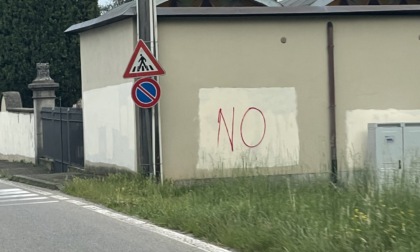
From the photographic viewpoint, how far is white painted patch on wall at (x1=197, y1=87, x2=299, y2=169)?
1527 cm

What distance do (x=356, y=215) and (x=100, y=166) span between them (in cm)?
1078

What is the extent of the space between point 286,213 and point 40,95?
54.2 ft

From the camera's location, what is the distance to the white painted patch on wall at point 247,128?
50.1ft

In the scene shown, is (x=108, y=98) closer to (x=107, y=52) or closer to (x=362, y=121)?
(x=107, y=52)

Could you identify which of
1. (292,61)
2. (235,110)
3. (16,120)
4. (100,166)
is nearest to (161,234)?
(235,110)

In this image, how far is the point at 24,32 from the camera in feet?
115

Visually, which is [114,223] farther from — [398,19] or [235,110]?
[398,19]

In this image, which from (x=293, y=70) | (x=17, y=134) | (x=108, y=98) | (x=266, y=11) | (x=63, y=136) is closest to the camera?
(x=266, y=11)

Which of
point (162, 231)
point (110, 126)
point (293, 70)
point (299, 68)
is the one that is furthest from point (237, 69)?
point (162, 231)

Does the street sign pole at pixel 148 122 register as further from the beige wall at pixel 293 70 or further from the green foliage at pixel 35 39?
the green foliage at pixel 35 39

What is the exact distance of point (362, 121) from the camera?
16.2 meters

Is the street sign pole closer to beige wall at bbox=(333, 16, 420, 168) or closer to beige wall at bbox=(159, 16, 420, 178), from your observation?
beige wall at bbox=(159, 16, 420, 178)

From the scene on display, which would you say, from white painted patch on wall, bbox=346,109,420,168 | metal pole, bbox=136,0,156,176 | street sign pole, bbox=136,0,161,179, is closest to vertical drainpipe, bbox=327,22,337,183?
white painted patch on wall, bbox=346,109,420,168

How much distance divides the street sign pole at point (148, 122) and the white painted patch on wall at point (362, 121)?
4374 mm
